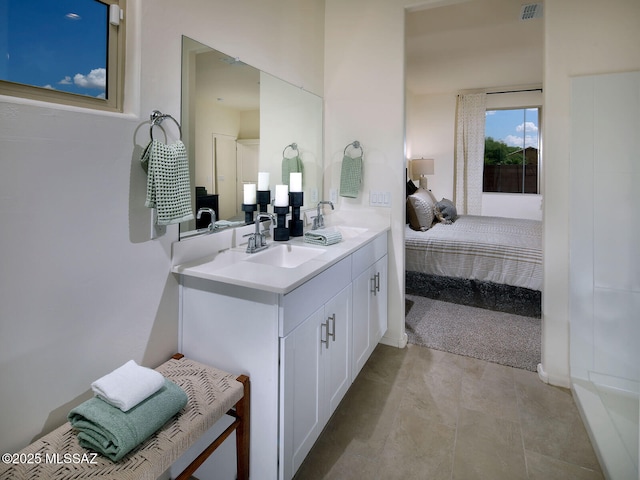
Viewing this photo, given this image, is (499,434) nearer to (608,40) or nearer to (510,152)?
(608,40)

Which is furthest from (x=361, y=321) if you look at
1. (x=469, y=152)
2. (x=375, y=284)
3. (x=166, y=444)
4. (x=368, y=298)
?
(x=469, y=152)

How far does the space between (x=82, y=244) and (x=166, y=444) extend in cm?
67

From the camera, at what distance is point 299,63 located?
93.6 inches

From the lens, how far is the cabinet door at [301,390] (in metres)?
1.31

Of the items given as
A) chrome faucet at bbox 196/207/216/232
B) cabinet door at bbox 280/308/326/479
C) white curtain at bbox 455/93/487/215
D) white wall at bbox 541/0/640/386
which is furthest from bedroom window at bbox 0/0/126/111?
white curtain at bbox 455/93/487/215

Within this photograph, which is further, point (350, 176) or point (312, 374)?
point (350, 176)

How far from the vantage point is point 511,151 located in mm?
6074

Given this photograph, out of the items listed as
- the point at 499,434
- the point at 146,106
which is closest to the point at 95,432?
the point at 146,106

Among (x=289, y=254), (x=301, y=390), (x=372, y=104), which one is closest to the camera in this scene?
(x=301, y=390)

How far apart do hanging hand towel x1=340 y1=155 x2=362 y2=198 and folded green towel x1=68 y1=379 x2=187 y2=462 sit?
1.89 meters

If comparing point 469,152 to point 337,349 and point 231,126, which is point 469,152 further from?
point 337,349

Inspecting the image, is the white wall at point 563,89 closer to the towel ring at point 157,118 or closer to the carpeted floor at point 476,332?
the carpeted floor at point 476,332

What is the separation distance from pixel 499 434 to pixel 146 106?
220 cm

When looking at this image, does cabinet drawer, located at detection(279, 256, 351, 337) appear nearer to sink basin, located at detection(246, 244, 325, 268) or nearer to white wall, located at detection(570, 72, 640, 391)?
sink basin, located at detection(246, 244, 325, 268)
